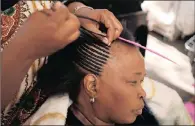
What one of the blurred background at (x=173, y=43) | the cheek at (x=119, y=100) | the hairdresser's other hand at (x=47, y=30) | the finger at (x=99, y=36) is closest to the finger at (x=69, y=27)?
the hairdresser's other hand at (x=47, y=30)

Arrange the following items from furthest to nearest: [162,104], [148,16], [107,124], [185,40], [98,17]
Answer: [148,16], [185,40], [162,104], [107,124], [98,17]

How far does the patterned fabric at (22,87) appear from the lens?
762mm

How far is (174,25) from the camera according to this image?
4.87 ft

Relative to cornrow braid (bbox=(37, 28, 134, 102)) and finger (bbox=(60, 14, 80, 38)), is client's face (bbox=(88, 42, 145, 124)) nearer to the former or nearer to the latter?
cornrow braid (bbox=(37, 28, 134, 102))

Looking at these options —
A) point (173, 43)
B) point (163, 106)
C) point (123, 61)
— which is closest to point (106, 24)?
point (123, 61)

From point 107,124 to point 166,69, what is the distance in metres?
0.55

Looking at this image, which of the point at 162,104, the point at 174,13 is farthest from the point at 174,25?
the point at 162,104

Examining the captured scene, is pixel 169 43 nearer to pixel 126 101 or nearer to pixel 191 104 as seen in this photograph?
pixel 191 104

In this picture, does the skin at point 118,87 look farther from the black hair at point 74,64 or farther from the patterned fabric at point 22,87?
the patterned fabric at point 22,87

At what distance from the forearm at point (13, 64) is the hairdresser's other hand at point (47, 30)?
0.01 metres

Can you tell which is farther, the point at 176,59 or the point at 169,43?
the point at 169,43

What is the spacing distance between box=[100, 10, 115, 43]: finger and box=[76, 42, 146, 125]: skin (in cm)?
4

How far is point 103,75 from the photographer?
0.75 metres

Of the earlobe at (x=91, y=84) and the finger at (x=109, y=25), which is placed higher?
the finger at (x=109, y=25)
